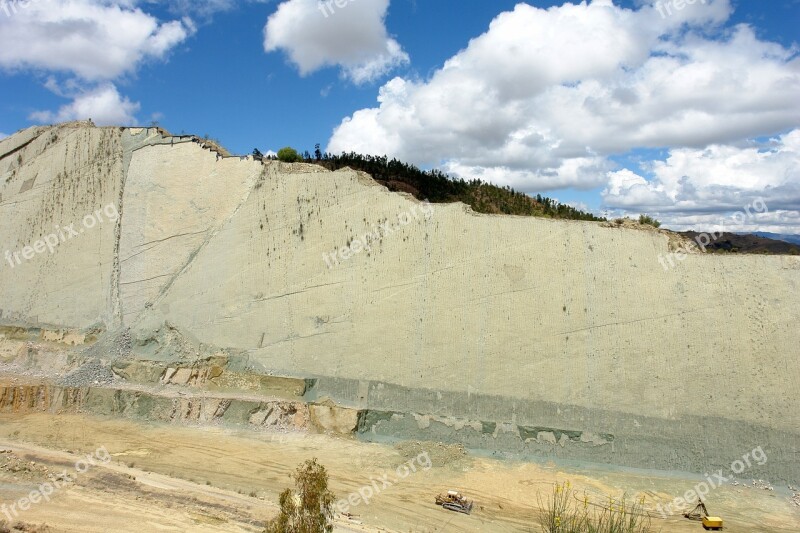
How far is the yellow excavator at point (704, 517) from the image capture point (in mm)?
9648

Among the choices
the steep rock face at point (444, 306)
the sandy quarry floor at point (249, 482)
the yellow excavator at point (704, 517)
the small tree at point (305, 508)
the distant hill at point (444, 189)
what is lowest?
the sandy quarry floor at point (249, 482)

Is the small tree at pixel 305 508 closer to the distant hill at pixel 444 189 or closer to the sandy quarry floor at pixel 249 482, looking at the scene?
the sandy quarry floor at pixel 249 482

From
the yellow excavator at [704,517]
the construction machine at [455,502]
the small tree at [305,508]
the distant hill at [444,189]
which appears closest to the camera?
the small tree at [305,508]

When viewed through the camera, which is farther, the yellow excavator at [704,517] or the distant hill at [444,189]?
the distant hill at [444,189]

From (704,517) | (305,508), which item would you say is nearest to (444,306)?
(704,517)

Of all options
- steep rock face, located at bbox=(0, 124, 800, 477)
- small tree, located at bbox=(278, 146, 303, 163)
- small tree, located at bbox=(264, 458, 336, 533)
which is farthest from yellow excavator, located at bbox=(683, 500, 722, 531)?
small tree, located at bbox=(278, 146, 303, 163)

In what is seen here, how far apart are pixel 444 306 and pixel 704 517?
6770mm

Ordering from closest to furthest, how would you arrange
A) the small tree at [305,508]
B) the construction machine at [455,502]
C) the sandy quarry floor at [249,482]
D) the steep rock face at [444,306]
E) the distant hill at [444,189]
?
the small tree at [305,508], the sandy quarry floor at [249,482], the construction machine at [455,502], the steep rock face at [444,306], the distant hill at [444,189]

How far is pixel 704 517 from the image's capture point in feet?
32.3

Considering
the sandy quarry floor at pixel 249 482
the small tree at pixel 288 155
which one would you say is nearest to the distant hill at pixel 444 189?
the small tree at pixel 288 155

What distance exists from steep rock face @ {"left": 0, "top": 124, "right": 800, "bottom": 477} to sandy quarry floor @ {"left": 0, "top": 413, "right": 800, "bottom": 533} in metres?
0.83

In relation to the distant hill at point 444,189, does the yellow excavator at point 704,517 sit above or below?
below

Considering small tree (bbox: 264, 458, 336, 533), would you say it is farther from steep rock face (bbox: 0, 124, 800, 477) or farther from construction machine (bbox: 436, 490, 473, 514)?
steep rock face (bbox: 0, 124, 800, 477)

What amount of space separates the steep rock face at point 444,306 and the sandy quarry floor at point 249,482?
833 millimetres
